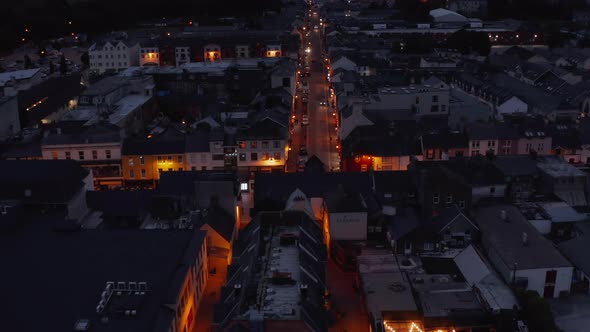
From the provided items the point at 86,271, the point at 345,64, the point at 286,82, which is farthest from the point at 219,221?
the point at 345,64

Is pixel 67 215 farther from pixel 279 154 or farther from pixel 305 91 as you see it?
pixel 305 91

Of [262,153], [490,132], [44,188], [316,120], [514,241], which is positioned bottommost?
[514,241]

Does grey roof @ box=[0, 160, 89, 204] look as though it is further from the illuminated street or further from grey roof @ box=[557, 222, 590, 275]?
grey roof @ box=[557, 222, 590, 275]

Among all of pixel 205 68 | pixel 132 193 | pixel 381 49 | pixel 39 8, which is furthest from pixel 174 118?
pixel 39 8

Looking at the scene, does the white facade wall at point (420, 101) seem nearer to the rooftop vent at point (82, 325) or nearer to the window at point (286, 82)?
the window at point (286, 82)

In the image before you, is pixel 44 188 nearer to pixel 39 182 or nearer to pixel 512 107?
pixel 39 182
